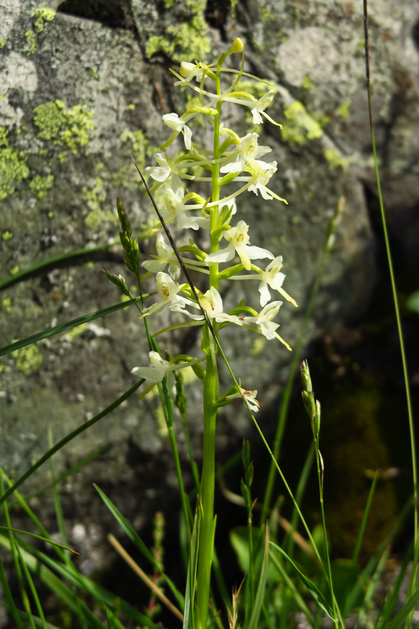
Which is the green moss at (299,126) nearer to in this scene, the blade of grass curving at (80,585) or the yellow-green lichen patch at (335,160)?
the yellow-green lichen patch at (335,160)

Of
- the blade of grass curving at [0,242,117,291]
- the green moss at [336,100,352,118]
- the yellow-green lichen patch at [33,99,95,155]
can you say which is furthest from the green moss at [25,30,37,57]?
the green moss at [336,100,352,118]

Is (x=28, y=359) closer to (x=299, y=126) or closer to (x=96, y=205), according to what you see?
(x=96, y=205)

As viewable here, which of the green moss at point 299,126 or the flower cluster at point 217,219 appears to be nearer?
the flower cluster at point 217,219

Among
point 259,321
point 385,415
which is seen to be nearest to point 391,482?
point 385,415

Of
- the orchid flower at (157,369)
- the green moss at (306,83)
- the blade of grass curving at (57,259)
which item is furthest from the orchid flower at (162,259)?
the green moss at (306,83)

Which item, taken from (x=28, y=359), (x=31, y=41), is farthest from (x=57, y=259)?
(x=31, y=41)

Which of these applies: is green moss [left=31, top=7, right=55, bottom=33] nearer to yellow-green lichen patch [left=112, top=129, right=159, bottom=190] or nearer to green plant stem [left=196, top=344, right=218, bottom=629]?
yellow-green lichen patch [left=112, top=129, right=159, bottom=190]
